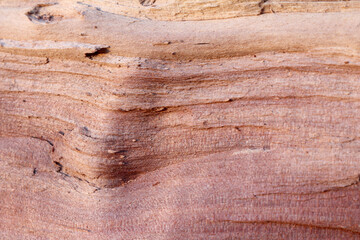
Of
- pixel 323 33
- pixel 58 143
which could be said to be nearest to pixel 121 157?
pixel 58 143

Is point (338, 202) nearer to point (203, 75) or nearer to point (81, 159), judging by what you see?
point (203, 75)

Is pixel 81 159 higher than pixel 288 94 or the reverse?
the reverse

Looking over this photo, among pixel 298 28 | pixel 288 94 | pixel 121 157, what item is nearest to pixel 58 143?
pixel 121 157


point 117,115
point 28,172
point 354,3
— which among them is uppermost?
point 354,3

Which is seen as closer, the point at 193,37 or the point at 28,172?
the point at 193,37

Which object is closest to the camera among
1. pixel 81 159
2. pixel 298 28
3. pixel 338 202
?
pixel 338 202

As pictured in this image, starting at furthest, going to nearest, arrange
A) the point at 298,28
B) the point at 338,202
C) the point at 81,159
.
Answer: the point at 81,159
the point at 298,28
the point at 338,202

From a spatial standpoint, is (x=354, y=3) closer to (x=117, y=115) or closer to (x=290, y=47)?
(x=290, y=47)
